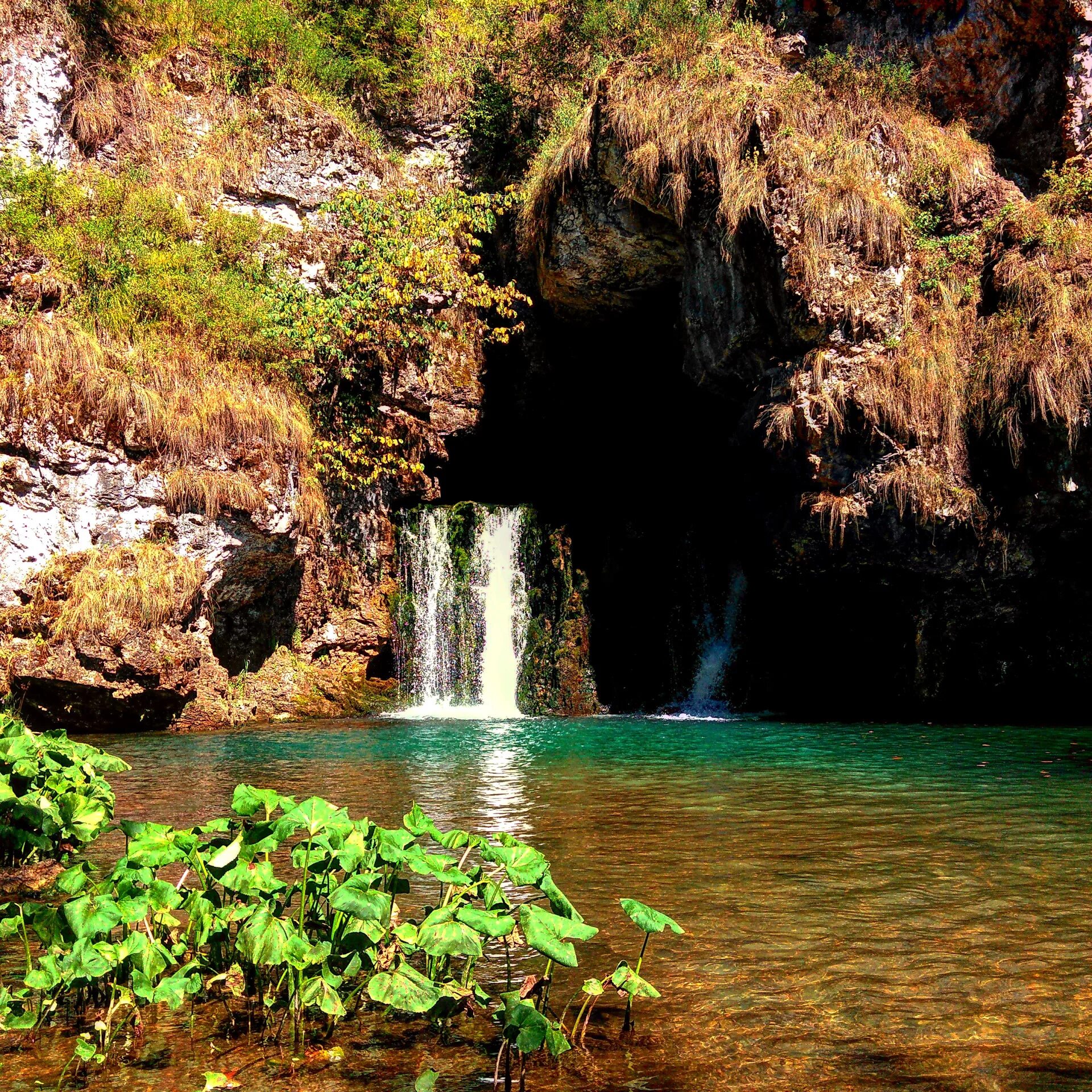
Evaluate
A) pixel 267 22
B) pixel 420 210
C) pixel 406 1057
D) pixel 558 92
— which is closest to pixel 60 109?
pixel 267 22

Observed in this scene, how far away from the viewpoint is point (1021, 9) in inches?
567

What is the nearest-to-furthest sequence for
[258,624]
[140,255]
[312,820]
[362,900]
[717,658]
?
[362,900], [312,820], [258,624], [140,255], [717,658]

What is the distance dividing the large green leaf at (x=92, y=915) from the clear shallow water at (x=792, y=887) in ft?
1.26

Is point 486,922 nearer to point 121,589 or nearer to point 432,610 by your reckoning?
point 121,589

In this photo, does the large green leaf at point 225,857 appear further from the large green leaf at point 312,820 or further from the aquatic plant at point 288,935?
the large green leaf at point 312,820

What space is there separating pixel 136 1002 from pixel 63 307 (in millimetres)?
12667

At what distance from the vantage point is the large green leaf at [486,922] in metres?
2.61

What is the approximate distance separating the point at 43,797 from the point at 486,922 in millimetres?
2723

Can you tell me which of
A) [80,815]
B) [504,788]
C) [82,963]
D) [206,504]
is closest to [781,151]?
[206,504]

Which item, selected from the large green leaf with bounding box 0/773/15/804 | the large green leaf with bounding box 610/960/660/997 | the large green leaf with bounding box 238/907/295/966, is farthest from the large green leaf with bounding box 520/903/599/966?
the large green leaf with bounding box 0/773/15/804

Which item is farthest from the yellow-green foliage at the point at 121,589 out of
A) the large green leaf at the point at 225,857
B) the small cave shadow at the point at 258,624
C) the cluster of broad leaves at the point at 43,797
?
the large green leaf at the point at 225,857

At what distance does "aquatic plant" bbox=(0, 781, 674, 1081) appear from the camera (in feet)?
8.82

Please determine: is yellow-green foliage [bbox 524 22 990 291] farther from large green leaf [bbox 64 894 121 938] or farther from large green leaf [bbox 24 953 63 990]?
large green leaf [bbox 24 953 63 990]

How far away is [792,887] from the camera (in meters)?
4.40
